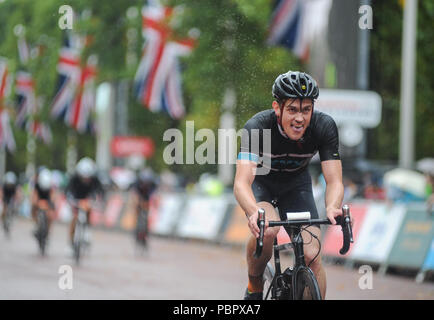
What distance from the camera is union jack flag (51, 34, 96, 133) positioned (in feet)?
90.7

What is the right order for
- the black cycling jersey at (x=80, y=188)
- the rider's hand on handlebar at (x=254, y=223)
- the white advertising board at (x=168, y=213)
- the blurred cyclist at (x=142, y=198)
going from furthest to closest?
the white advertising board at (x=168, y=213) < the blurred cyclist at (x=142, y=198) < the black cycling jersey at (x=80, y=188) < the rider's hand on handlebar at (x=254, y=223)

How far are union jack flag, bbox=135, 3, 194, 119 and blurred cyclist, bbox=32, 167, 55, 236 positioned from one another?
19.4 ft

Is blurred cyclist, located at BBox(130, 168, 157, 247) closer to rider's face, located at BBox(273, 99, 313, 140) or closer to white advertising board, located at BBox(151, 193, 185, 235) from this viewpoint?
white advertising board, located at BBox(151, 193, 185, 235)

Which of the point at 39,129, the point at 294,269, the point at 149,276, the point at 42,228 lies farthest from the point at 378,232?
the point at 39,129

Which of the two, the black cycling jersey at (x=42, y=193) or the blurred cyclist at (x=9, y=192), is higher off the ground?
the blurred cyclist at (x=9, y=192)

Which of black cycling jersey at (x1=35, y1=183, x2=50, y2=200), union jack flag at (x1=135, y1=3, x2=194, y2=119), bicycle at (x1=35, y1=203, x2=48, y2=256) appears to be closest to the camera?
bicycle at (x1=35, y1=203, x2=48, y2=256)

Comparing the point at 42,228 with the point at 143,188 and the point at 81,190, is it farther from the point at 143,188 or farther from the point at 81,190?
the point at 143,188

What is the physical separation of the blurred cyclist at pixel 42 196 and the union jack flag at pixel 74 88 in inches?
397

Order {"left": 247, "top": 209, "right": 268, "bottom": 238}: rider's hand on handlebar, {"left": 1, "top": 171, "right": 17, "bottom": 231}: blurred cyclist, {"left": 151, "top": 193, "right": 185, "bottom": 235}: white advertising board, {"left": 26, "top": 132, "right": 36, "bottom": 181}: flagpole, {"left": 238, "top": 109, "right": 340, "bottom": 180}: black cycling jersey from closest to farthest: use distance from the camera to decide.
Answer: {"left": 247, "top": 209, "right": 268, "bottom": 238}: rider's hand on handlebar → {"left": 238, "top": 109, "right": 340, "bottom": 180}: black cycling jersey → {"left": 151, "top": 193, "right": 185, "bottom": 235}: white advertising board → {"left": 1, "top": 171, "right": 17, "bottom": 231}: blurred cyclist → {"left": 26, "top": 132, "right": 36, "bottom": 181}: flagpole

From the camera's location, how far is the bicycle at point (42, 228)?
16720 mm

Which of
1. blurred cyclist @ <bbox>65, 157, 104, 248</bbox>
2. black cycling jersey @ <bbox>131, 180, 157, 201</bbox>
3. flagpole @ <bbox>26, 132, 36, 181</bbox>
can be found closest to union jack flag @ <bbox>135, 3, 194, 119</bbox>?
black cycling jersey @ <bbox>131, 180, 157, 201</bbox>

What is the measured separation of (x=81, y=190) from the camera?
1589 centimetres

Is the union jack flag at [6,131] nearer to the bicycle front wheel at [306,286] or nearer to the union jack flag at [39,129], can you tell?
the union jack flag at [39,129]

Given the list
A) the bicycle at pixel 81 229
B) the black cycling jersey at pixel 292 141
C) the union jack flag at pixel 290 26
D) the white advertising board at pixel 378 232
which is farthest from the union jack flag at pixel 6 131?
the black cycling jersey at pixel 292 141
